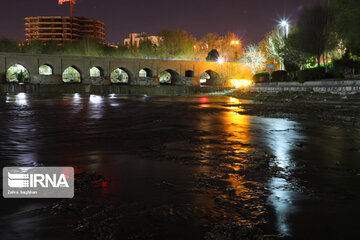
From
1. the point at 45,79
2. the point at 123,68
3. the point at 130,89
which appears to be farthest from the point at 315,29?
the point at 45,79

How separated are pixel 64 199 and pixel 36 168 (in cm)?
223

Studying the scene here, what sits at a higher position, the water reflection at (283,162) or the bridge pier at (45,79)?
the bridge pier at (45,79)

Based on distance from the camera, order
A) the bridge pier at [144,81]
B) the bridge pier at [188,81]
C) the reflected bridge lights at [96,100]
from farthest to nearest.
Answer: the bridge pier at [188,81]
the bridge pier at [144,81]
the reflected bridge lights at [96,100]

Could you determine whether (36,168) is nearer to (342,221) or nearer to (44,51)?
(342,221)

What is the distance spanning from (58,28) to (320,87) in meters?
130

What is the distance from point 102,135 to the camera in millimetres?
12383

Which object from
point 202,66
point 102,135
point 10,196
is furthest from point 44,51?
point 10,196

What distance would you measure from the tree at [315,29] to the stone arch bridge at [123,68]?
4522cm

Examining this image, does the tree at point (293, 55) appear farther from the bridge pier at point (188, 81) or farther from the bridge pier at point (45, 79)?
the bridge pier at point (45, 79)

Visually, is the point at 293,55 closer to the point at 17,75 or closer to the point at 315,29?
the point at 315,29

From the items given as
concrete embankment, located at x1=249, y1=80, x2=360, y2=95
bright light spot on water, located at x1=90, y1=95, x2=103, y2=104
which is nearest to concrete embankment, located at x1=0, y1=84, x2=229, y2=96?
bright light spot on water, located at x1=90, y1=95, x2=103, y2=104

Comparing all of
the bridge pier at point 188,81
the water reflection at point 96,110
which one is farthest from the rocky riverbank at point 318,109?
the bridge pier at point 188,81

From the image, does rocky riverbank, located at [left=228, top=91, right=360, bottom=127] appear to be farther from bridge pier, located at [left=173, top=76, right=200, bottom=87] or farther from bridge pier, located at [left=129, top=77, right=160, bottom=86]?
bridge pier, located at [left=173, top=76, right=200, bottom=87]

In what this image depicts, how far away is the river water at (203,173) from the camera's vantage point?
4.67 metres
